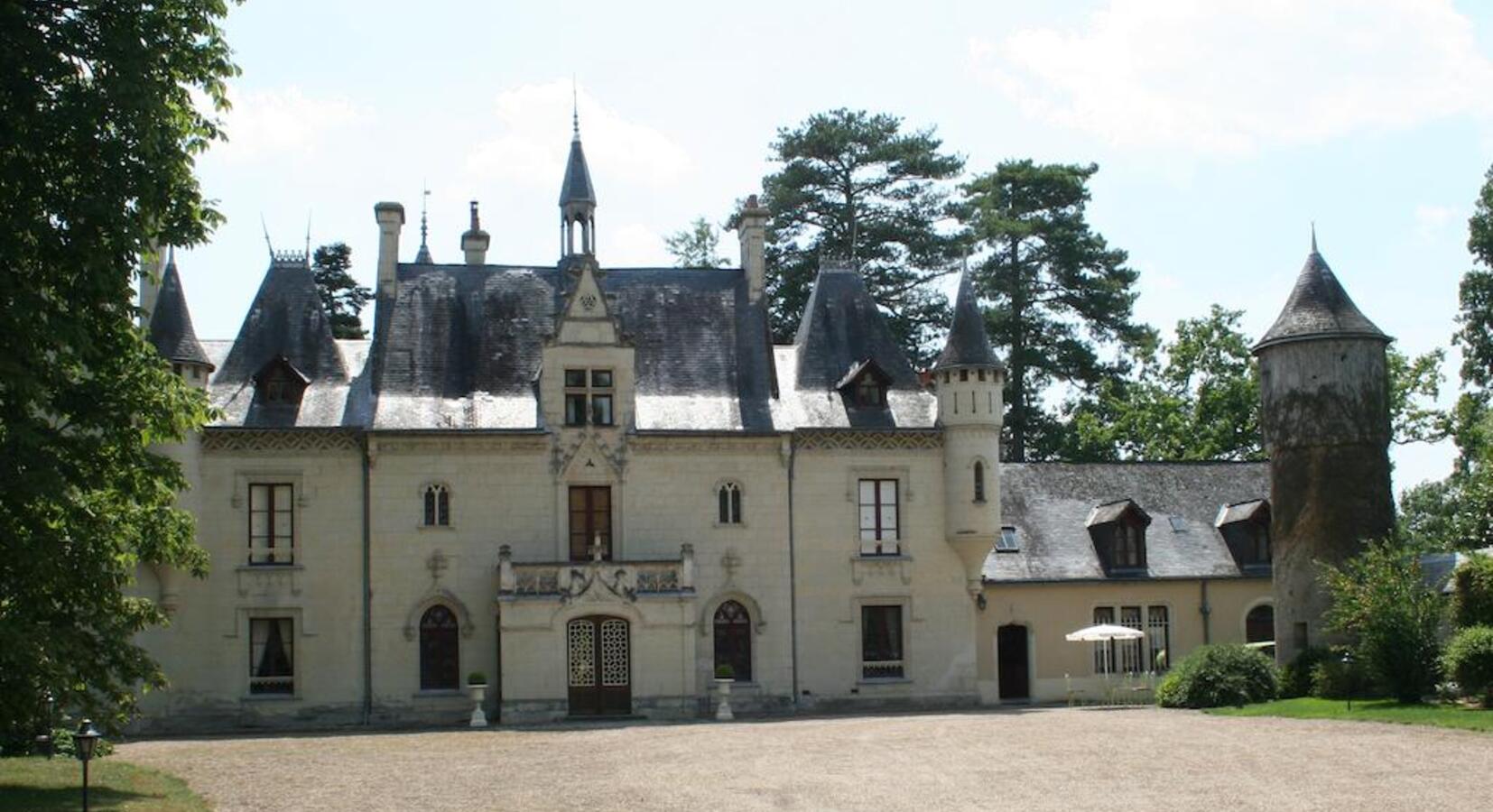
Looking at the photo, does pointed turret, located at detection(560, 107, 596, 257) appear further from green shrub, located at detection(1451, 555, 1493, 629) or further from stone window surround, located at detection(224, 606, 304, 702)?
green shrub, located at detection(1451, 555, 1493, 629)

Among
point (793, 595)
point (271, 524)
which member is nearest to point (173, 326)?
point (271, 524)

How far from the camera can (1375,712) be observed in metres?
31.1

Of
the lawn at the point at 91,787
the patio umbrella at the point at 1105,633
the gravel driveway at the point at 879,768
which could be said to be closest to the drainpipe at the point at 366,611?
the gravel driveway at the point at 879,768

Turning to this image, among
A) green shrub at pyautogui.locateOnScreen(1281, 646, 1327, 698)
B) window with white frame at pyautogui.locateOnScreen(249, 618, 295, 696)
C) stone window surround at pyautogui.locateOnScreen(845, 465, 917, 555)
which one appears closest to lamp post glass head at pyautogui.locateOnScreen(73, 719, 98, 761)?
window with white frame at pyautogui.locateOnScreen(249, 618, 295, 696)

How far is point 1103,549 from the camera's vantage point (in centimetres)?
4300

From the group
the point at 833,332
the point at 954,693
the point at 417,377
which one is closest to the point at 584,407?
the point at 417,377

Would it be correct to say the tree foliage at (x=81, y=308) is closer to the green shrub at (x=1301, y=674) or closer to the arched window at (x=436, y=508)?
the arched window at (x=436, y=508)

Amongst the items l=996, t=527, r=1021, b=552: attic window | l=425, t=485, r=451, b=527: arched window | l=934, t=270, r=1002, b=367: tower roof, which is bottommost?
l=996, t=527, r=1021, b=552: attic window

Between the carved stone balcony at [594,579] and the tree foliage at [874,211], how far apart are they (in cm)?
2294

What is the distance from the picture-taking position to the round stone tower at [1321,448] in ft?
126

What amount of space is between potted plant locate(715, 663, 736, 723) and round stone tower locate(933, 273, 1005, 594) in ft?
20.8

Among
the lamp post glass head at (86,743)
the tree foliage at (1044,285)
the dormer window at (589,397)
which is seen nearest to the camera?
the lamp post glass head at (86,743)

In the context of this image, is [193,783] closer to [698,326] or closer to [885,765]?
[885,765]

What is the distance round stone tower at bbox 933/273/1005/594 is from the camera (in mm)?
39688
